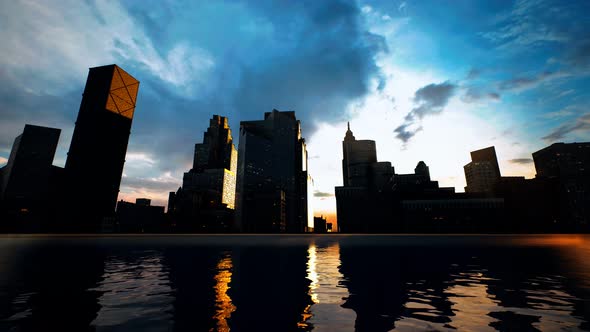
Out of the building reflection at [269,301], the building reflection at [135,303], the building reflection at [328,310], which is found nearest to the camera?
the building reflection at [328,310]

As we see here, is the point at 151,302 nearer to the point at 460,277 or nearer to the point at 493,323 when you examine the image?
the point at 493,323

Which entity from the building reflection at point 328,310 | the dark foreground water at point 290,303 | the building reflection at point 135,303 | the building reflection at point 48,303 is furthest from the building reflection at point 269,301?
the building reflection at point 48,303

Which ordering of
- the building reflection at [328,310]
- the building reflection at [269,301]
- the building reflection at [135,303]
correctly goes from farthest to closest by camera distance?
1. the building reflection at [135,303]
2. the building reflection at [269,301]
3. the building reflection at [328,310]

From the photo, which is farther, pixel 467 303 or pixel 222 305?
pixel 467 303

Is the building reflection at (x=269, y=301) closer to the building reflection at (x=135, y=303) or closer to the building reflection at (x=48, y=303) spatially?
the building reflection at (x=135, y=303)

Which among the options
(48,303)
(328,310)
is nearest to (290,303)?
(328,310)

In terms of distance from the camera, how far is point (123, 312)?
13078 millimetres

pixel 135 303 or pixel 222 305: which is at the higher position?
pixel 222 305

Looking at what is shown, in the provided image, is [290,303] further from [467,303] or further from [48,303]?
[48,303]

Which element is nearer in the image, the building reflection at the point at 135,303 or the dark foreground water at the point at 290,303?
the dark foreground water at the point at 290,303

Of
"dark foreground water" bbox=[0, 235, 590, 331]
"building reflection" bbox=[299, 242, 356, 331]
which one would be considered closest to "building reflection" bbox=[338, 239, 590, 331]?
"dark foreground water" bbox=[0, 235, 590, 331]

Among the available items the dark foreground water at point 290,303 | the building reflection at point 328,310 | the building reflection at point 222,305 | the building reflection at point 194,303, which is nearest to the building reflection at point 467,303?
the dark foreground water at point 290,303

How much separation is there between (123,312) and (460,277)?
25.7m

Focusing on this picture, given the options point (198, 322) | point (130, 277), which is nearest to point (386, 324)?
point (198, 322)
